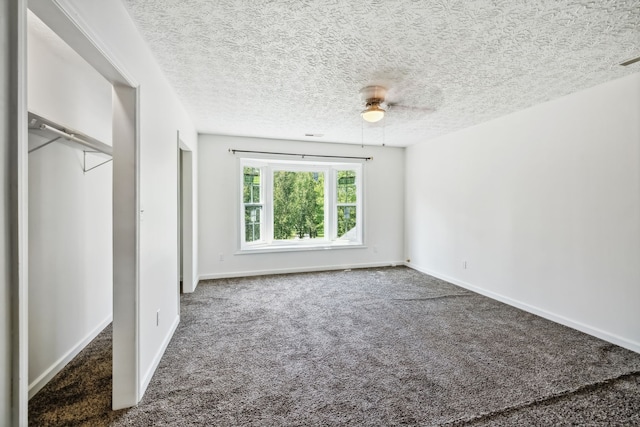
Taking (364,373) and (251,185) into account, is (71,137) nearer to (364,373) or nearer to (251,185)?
(364,373)

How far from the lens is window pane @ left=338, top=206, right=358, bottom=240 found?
5711mm

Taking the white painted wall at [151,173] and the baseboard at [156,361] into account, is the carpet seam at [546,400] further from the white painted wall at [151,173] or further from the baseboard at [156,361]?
the white painted wall at [151,173]

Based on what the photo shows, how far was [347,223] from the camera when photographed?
5742 millimetres

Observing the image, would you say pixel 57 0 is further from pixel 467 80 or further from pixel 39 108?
pixel 467 80

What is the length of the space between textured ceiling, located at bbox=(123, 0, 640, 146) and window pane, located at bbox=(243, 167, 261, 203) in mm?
1719

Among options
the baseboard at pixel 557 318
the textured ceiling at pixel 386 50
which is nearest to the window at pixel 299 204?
the textured ceiling at pixel 386 50

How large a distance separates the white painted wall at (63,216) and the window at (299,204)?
2318mm

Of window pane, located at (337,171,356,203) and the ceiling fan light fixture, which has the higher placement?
the ceiling fan light fixture

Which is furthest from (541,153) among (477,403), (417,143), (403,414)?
(403,414)

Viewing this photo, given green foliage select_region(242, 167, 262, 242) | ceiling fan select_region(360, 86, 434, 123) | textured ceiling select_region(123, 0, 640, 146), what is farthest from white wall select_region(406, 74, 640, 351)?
green foliage select_region(242, 167, 262, 242)

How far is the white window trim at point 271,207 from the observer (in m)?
4.98

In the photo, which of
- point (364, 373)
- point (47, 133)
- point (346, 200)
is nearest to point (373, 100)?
point (364, 373)

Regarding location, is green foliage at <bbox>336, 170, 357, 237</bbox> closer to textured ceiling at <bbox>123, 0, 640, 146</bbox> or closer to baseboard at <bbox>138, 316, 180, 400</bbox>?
textured ceiling at <bbox>123, 0, 640, 146</bbox>

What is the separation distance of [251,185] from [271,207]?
1.68ft
